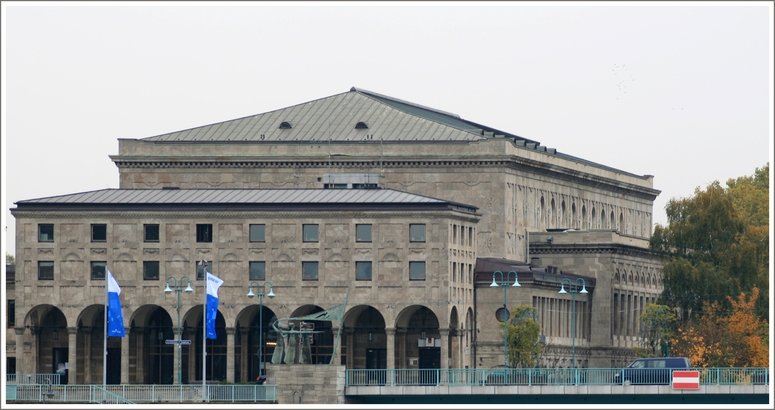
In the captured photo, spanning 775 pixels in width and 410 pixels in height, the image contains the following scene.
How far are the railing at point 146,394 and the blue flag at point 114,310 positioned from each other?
11.5 ft

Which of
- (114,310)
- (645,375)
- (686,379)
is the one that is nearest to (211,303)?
(114,310)

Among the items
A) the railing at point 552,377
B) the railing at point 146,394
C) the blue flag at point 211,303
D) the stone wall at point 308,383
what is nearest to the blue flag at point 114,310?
the railing at point 146,394

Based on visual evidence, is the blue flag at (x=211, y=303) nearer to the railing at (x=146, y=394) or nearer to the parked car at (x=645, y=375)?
the railing at (x=146, y=394)

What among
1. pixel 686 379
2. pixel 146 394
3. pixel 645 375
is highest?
pixel 645 375

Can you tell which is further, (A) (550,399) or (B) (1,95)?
(A) (550,399)

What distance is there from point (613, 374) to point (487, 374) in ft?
25.8

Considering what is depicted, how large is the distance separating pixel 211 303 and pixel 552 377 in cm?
2067

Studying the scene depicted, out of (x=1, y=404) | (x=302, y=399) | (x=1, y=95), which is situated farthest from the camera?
(x=302, y=399)

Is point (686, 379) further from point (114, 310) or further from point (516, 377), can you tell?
point (114, 310)

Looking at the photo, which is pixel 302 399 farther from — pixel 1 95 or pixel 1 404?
pixel 1 95

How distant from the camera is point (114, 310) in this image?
626 feet

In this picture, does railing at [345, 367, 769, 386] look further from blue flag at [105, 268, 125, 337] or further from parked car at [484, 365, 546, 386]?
blue flag at [105, 268, 125, 337]

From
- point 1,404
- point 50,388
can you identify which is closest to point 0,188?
point 1,404

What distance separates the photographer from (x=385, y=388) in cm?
18400
